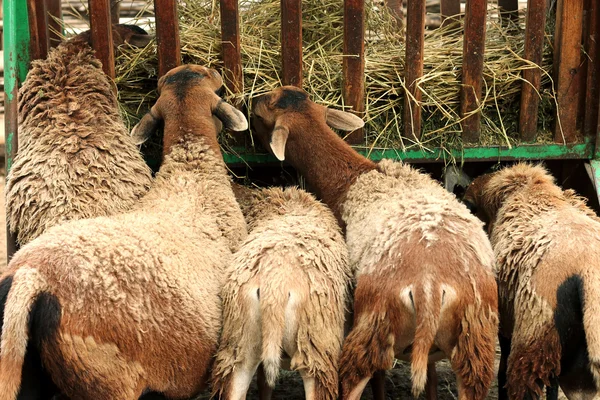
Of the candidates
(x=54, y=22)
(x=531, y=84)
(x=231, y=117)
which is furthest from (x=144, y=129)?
(x=531, y=84)

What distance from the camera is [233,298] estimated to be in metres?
4.87

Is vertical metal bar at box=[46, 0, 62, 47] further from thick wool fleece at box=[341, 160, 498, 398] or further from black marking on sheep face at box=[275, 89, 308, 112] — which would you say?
thick wool fleece at box=[341, 160, 498, 398]

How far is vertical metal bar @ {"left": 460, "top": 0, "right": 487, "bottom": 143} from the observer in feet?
20.1

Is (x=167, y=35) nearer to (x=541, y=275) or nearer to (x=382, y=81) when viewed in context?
(x=382, y=81)

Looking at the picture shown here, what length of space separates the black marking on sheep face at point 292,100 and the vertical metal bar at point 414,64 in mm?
664

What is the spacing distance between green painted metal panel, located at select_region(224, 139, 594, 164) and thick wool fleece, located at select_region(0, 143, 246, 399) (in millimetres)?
1380

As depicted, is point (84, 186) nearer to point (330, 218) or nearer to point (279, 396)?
point (330, 218)

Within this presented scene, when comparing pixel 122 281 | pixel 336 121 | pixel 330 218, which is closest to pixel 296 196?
pixel 330 218

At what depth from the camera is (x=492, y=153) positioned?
6.27 m

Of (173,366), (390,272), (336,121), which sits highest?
(336,121)

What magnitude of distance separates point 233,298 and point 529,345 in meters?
1.50

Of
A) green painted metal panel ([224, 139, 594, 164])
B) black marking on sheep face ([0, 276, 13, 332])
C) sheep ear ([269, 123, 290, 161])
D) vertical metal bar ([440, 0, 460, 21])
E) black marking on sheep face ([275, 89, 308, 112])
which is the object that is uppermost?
vertical metal bar ([440, 0, 460, 21])

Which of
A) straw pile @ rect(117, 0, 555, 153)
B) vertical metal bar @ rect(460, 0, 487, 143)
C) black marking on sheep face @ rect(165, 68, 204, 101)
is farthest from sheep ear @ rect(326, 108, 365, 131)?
black marking on sheep face @ rect(165, 68, 204, 101)

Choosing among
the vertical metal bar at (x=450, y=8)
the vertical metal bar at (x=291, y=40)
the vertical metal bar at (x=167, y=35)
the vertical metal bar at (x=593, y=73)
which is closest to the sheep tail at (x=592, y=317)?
the vertical metal bar at (x=593, y=73)
